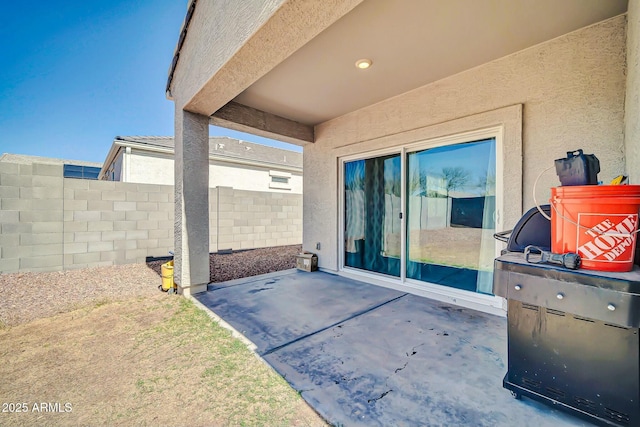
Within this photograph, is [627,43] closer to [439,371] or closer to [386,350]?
[439,371]

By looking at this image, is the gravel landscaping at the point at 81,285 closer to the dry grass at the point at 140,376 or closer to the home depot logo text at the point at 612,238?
the dry grass at the point at 140,376

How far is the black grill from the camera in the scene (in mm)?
1277

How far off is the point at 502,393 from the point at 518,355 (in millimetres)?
422

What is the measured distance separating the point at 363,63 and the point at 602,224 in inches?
122

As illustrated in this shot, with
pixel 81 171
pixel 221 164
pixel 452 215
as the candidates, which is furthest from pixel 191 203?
pixel 81 171

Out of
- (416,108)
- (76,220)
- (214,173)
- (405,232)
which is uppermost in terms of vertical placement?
(214,173)

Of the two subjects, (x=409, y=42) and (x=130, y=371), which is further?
(x=409, y=42)

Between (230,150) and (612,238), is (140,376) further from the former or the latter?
(230,150)

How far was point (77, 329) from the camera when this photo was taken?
303cm

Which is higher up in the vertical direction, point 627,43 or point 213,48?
point 213,48


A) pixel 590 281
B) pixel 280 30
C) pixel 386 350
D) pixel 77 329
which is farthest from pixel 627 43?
pixel 77 329

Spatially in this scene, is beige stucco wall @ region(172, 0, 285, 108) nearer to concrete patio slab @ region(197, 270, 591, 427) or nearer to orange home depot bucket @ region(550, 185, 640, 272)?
orange home depot bucket @ region(550, 185, 640, 272)

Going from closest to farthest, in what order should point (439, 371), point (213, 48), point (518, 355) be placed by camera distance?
1. point (518, 355)
2. point (439, 371)
3. point (213, 48)

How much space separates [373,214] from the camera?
5.09 metres
